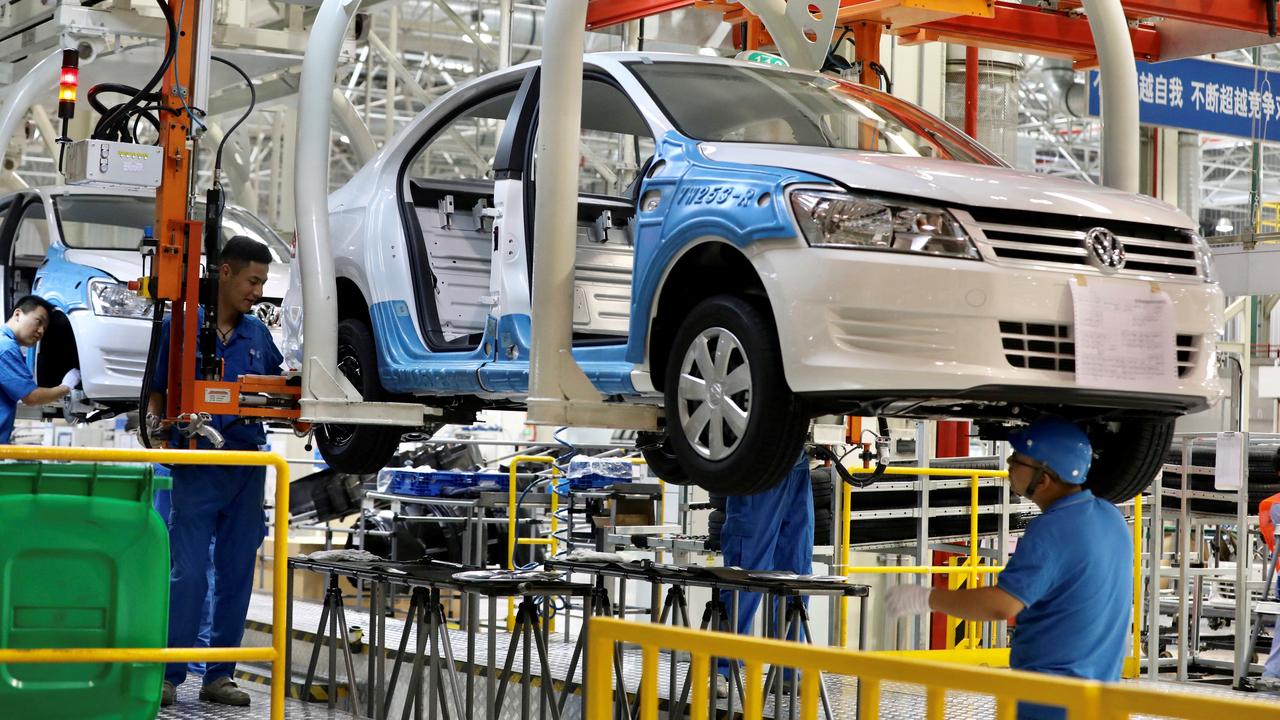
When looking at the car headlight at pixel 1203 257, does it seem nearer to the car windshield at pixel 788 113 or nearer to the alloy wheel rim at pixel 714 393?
the car windshield at pixel 788 113

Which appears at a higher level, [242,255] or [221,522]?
[242,255]

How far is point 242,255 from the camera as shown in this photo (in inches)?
265

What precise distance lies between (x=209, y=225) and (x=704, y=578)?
8.05ft

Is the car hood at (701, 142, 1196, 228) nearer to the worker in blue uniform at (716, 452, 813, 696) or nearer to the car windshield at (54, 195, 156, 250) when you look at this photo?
the worker in blue uniform at (716, 452, 813, 696)

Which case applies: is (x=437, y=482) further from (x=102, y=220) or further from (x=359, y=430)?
(x=359, y=430)

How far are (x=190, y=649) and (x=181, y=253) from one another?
8.78 feet

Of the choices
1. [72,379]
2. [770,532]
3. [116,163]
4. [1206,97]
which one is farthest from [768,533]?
[1206,97]

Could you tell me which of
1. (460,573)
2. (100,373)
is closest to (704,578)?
(460,573)

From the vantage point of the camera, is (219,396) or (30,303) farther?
(30,303)

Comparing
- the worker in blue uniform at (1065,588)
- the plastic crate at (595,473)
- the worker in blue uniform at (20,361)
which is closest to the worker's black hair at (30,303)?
the worker in blue uniform at (20,361)

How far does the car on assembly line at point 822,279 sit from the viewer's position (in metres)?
Answer: 4.47

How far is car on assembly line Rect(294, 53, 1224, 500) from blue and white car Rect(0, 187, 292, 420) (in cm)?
298

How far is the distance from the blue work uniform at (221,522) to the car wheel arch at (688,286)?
2054 mm

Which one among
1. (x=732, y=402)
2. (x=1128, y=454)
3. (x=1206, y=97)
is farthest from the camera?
(x=1206, y=97)
